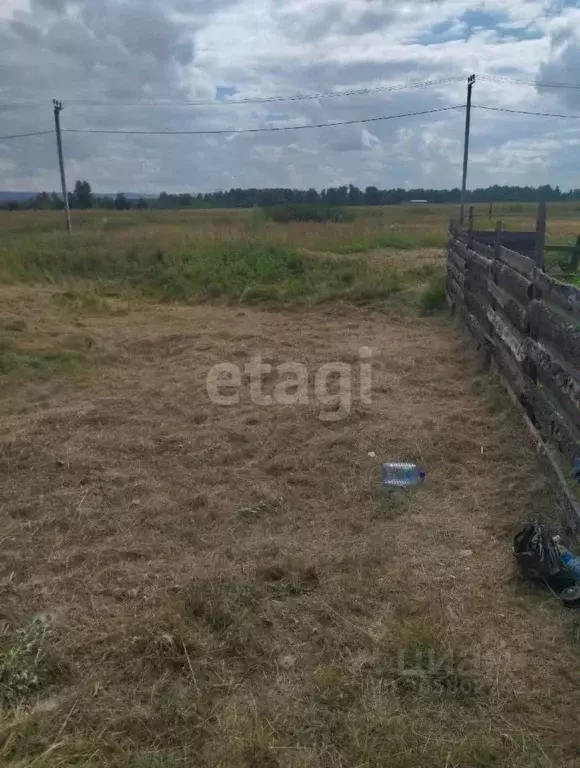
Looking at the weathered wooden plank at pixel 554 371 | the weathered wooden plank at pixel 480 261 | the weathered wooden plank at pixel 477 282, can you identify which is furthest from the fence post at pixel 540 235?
the weathered wooden plank at pixel 477 282

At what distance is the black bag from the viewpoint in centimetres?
272

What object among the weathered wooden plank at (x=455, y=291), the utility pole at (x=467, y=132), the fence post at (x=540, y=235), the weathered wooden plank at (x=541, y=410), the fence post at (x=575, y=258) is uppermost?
the utility pole at (x=467, y=132)

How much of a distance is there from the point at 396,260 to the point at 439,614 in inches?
515

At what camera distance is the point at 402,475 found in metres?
3.93

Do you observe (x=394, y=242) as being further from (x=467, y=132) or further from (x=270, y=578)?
(x=270, y=578)

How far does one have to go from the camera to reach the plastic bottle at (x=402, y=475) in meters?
3.86

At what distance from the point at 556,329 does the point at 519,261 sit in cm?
Answer: 137

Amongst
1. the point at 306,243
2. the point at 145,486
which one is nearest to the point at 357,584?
the point at 145,486

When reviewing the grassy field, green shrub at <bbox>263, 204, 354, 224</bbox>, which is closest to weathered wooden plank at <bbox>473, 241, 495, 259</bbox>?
the grassy field

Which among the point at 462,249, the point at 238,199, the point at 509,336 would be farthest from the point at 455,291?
the point at 238,199

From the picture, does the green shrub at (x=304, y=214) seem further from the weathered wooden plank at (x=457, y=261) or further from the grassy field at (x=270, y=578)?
the grassy field at (x=270, y=578)

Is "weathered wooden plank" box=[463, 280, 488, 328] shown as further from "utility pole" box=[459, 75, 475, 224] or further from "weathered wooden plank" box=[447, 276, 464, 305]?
"utility pole" box=[459, 75, 475, 224]

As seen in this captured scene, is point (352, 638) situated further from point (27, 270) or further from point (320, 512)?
point (27, 270)

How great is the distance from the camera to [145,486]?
393 centimetres
